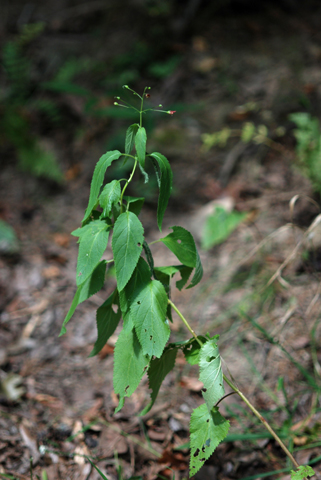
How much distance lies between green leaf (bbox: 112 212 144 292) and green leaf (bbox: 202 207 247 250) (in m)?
1.95

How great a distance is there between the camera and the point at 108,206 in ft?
3.85

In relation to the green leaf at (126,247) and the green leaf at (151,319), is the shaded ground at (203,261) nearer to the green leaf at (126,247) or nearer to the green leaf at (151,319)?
the green leaf at (151,319)

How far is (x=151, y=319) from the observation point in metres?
1.15

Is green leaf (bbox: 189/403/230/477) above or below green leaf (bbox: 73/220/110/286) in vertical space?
below

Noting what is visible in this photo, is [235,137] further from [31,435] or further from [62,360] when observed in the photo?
[31,435]

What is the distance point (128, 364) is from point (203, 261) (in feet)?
6.57

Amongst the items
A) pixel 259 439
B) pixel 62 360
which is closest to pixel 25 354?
pixel 62 360

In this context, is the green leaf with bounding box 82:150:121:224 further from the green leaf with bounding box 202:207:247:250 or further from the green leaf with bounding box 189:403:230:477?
the green leaf with bounding box 202:207:247:250

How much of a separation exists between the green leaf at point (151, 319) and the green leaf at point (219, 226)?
1902mm

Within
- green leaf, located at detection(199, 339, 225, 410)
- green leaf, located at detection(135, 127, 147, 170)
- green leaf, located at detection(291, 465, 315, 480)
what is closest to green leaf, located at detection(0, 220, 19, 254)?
green leaf, located at detection(135, 127, 147, 170)

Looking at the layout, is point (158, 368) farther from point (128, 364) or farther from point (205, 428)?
point (205, 428)

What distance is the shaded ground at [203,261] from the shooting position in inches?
71.7

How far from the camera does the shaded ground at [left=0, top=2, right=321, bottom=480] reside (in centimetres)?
182

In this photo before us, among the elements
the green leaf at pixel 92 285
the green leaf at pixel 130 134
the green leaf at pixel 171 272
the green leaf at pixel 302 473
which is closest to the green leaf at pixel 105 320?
the green leaf at pixel 92 285
